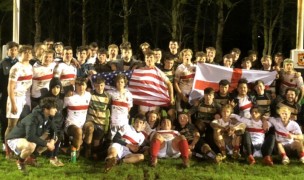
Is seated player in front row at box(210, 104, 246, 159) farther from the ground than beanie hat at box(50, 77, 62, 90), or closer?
closer

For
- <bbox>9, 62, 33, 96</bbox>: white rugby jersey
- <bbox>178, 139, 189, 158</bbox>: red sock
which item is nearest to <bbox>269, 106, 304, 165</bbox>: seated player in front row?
<bbox>178, 139, 189, 158</bbox>: red sock

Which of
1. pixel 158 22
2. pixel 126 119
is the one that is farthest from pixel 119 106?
pixel 158 22

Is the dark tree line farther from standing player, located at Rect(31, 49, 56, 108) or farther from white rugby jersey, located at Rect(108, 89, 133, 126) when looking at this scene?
standing player, located at Rect(31, 49, 56, 108)

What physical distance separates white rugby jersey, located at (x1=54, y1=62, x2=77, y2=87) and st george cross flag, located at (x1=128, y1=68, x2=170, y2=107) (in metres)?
1.08

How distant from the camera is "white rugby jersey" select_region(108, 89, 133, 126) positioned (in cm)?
810

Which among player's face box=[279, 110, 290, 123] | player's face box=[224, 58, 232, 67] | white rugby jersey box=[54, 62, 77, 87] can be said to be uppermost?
player's face box=[224, 58, 232, 67]

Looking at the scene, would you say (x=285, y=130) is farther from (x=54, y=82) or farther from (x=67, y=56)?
(x=67, y=56)

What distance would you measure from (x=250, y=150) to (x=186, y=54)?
2.14m

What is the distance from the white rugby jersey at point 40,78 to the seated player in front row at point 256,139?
10.2 feet

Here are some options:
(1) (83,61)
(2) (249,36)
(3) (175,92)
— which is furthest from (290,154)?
(2) (249,36)

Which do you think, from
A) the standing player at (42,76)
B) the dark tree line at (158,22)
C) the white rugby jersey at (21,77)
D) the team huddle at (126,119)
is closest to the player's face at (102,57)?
the team huddle at (126,119)

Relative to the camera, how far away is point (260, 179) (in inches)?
277

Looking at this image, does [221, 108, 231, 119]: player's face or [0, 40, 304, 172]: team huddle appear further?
[221, 108, 231, 119]: player's face

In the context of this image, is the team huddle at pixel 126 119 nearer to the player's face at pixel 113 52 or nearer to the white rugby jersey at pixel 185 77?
the white rugby jersey at pixel 185 77
